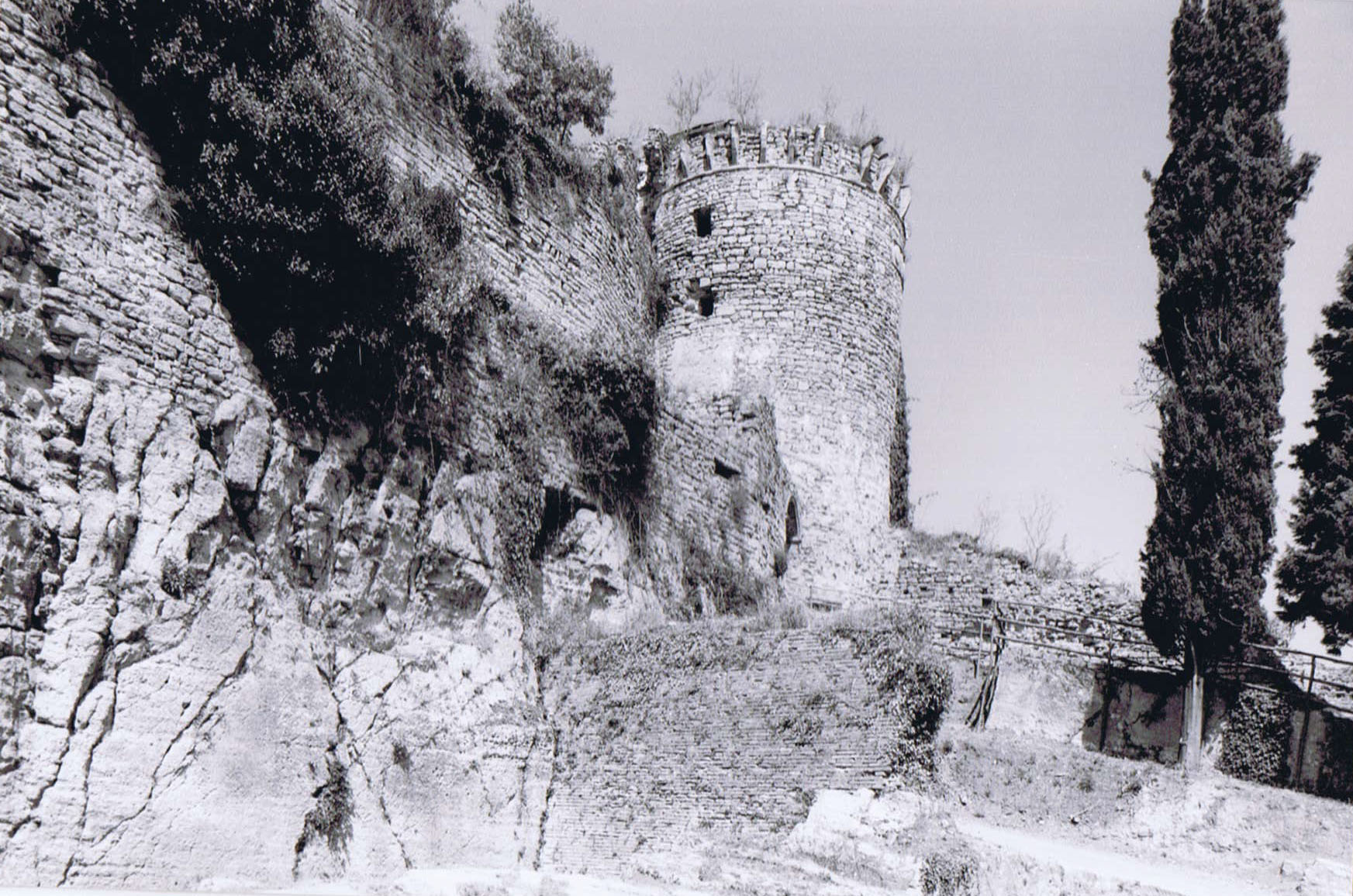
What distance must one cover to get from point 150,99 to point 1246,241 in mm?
13370

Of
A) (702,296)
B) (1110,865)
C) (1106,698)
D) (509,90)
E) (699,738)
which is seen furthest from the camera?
(702,296)

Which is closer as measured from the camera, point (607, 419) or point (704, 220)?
point (607, 419)

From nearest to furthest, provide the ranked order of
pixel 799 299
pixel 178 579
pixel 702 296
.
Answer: pixel 178 579, pixel 799 299, pixel 702 296

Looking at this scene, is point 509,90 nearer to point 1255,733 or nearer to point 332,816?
point 332,816

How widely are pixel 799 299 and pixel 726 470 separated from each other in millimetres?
4559

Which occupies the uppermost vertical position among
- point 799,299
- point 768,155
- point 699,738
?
point 768,155

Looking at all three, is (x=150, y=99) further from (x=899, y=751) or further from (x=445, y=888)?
(x=899, y=751)

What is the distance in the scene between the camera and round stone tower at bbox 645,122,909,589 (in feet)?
65.7

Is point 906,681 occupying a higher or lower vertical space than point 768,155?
lower

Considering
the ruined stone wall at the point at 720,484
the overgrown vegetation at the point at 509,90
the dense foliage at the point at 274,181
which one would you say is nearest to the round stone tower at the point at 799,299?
the ruined stone wall at the point at 720,484

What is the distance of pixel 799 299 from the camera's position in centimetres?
2050

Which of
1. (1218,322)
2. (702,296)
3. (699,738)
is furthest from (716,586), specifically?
(1218,322)

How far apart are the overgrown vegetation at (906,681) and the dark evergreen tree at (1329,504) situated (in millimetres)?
7197

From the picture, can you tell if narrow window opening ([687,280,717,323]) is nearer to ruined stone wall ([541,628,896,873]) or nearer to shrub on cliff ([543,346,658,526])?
shrub on cliff ([543,346,658,526])
